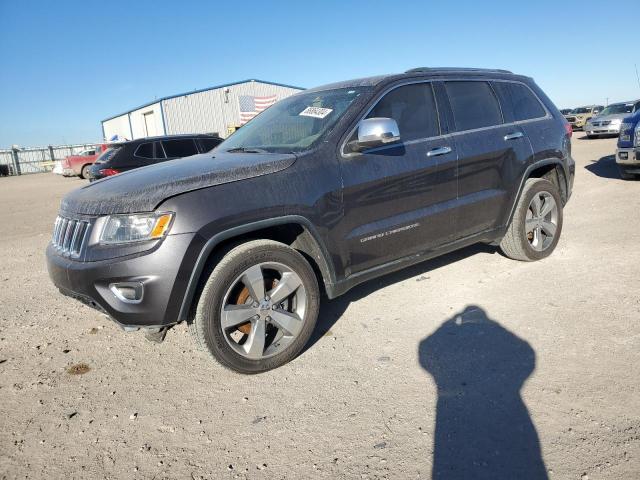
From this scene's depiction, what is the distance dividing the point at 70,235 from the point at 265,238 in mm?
1225

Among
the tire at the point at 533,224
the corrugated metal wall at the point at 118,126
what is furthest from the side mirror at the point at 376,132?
the corrugated metal wall at the point at 118,126

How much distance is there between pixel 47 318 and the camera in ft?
13.7

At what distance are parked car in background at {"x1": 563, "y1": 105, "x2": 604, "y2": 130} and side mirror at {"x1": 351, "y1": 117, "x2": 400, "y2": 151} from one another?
28.1 m

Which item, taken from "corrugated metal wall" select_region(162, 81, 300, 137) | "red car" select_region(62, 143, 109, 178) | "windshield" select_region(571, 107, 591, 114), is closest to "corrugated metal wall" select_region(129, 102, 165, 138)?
"corrugated metal wall" select_region(162, 81, 300, 137)

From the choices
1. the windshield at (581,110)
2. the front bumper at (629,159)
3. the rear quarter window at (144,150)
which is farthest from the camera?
the windshield at (581,110)

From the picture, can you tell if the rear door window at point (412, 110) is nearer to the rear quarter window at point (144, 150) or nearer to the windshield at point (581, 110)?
the rear quarter window at point (144, 150)

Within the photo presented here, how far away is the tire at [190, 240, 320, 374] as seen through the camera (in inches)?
110

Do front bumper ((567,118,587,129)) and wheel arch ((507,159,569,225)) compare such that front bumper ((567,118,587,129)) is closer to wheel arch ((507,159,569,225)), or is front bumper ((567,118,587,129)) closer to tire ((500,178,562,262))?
wheel arch ((507,159,569,225))

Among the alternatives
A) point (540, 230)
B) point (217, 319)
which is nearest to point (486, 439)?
point (217, 319)

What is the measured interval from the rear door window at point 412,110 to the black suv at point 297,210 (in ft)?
0.04

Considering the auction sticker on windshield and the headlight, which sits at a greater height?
the auction sticker on windshield

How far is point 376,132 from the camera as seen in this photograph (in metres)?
3.12

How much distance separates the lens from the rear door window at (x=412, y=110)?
363 cm

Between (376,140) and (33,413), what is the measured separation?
8.88ft
